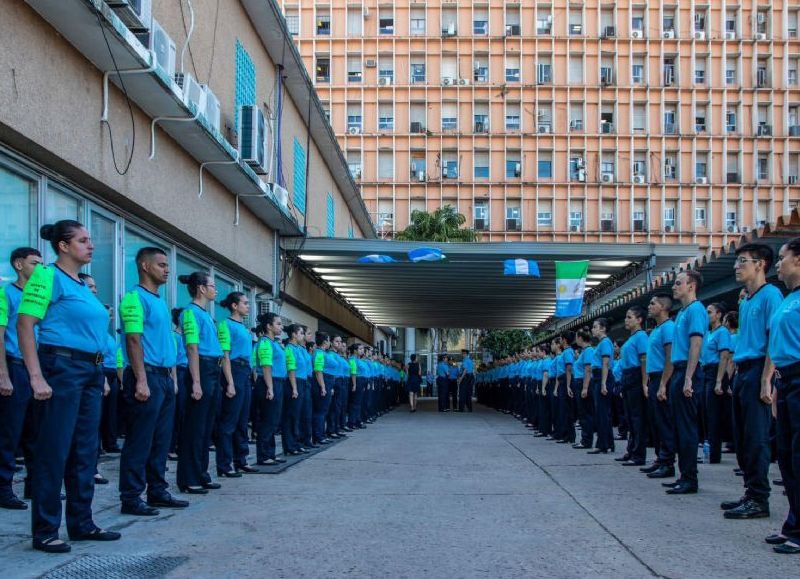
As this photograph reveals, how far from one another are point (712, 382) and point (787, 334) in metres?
5.97

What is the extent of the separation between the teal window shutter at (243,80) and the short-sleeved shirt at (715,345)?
8347 mm

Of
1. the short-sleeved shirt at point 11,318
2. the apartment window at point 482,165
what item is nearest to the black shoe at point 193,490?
the short-sleeved shirt at point 11,318

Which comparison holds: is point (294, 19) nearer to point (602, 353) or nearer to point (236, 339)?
point (602, 353)

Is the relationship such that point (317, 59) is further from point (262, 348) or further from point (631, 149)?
point (262, 348)

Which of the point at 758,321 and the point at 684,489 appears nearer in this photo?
the point at 758,321

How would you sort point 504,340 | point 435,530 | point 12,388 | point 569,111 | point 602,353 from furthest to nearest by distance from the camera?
point 569,111, point 504,340, point 602,353, point 12,388, point 435,530

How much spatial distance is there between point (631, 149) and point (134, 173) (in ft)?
170

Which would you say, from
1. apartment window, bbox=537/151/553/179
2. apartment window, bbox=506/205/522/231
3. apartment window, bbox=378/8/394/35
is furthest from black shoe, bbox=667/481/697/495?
apartment window, bbox=378/8/394/35

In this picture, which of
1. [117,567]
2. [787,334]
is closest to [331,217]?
[787,334]

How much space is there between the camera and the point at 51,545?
5543mm

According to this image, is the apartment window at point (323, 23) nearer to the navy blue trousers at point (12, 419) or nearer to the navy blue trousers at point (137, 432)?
the navy blue trousers at point (12, 419)

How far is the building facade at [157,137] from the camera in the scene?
8477 millimetres

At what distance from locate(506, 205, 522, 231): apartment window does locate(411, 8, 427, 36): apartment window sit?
513 inches

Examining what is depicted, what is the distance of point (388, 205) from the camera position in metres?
59.6
